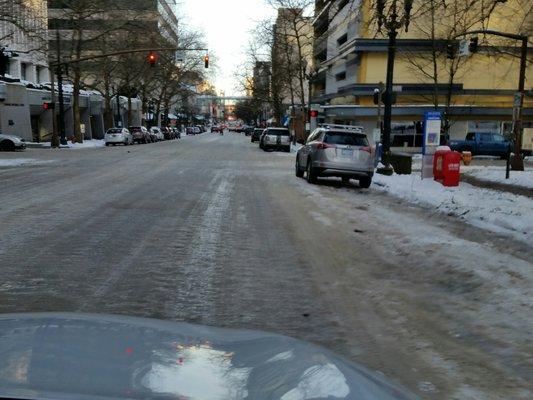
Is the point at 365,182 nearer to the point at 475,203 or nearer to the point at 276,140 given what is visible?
the point at 475,203

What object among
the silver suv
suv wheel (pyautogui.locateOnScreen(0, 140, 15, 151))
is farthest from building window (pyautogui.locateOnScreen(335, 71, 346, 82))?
the silver suv

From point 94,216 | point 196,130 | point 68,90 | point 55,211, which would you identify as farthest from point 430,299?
point 196,130

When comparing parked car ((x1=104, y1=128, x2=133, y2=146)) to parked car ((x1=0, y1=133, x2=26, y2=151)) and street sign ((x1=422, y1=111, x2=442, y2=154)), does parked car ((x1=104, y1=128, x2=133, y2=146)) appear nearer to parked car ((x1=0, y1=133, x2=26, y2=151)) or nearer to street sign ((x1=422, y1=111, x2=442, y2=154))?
parked car ((x1=0, y1=133, x2=26, y2=151))

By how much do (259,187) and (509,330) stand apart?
38.3 ft

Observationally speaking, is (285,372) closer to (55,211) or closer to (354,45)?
(55,211)

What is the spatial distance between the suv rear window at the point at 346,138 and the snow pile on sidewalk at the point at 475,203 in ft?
4.96

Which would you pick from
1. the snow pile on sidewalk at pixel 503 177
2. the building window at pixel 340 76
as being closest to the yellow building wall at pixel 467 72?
the building window at pixel 340 76

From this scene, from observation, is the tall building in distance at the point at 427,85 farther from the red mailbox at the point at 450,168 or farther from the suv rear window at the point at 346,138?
the red mailbox at the point at 450,168

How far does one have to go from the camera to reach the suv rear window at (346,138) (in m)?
17.2

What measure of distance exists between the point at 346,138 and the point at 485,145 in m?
21.6

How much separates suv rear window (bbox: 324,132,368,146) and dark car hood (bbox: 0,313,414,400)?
1500cm

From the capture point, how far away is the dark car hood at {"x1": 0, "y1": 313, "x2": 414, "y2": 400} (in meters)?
1.79

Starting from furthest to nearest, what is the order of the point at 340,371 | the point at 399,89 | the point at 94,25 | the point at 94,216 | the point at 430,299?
the point at 94,25 → the point at 399,89 → the point at 94,216 → the point at 430,299 → the point at 340,371

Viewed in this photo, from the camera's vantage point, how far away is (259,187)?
1623 cm
